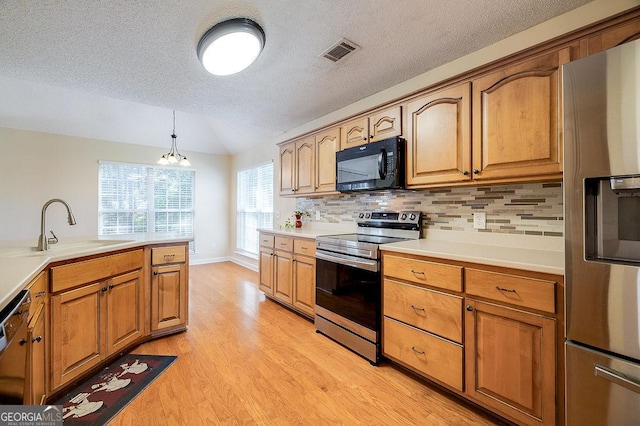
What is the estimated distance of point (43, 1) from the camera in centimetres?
149

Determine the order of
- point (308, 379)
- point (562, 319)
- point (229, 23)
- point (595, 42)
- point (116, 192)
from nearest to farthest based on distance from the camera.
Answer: point (562, 319) → point (595, 42) → point (229, 23) → point (308, 379) → point (116, 192)

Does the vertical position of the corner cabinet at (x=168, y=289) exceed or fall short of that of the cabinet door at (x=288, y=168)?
it falls short

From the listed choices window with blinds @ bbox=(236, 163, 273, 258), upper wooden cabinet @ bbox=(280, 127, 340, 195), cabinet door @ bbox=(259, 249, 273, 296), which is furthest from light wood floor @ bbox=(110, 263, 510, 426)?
window with blinds @ bbox=(236, 163, 273, 258)

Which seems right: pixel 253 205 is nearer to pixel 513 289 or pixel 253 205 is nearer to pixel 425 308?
pixel 425 308

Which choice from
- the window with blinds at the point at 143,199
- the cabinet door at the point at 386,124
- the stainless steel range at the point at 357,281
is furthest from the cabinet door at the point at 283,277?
the window with blinds at the point at 143,199

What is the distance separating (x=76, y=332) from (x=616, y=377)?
285 centimetres

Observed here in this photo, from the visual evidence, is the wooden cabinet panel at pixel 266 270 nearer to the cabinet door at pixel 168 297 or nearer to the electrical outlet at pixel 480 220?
the cabinet door at pixel 168 297

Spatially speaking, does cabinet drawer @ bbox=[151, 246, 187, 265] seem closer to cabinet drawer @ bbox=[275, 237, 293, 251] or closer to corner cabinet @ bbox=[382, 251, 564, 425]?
cabinet drawer @ bbox=[275, 237, 293, 251]

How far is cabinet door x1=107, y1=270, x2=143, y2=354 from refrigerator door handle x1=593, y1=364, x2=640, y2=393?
2.84 meters

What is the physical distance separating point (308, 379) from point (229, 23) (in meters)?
2.39

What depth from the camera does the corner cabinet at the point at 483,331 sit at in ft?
4.36

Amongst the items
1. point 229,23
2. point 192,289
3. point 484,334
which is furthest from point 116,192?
point 484,334

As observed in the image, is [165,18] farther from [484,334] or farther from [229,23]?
[484,334]

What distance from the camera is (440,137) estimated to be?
203 centimetres
